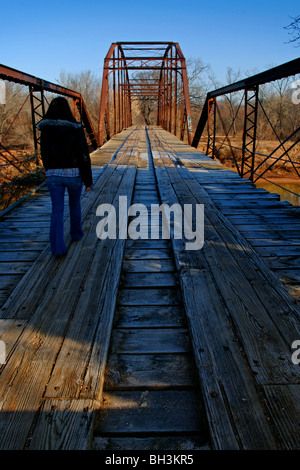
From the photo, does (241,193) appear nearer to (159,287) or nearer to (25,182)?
(159,287)

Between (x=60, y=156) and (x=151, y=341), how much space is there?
1857 millimetres

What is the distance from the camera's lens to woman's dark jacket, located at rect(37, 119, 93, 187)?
2907 mm

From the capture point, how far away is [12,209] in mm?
4414

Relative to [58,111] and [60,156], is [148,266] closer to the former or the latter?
[60,156]

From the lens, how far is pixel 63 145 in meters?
2.98

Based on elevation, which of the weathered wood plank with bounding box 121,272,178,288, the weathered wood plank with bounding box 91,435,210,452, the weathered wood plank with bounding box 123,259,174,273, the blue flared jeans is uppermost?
the blue flared jeans

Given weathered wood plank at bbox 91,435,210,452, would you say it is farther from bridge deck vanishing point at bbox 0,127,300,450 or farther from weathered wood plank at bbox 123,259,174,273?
weathered wood plank at bbox 123,259,174,273

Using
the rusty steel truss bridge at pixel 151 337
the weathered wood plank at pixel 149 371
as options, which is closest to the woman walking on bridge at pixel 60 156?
the rusty steel truss bridge at pixel 151 337

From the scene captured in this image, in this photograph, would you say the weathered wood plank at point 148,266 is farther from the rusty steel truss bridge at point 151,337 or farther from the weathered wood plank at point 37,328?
the weathered wood plank at point 37,328

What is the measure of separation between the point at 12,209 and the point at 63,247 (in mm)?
1773

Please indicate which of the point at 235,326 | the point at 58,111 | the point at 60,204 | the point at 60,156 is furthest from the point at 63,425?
the point at 58,111

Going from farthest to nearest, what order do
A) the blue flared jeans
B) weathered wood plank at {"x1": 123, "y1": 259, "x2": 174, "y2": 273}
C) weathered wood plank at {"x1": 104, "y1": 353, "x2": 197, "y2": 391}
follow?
the blue flared jeans, weathered wood plank at {"x1": 123, "y1": 259, "x2": 174, "y2": 273}, weathered wood plank at {"x1": 104, "y1": 353, "x2": 197, "y2": 391}

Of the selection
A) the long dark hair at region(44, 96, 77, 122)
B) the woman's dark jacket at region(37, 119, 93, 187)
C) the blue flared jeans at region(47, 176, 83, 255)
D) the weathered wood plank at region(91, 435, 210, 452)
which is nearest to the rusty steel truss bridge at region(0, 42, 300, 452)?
the weathered wood plank at region(91, 435, 210, 452)
